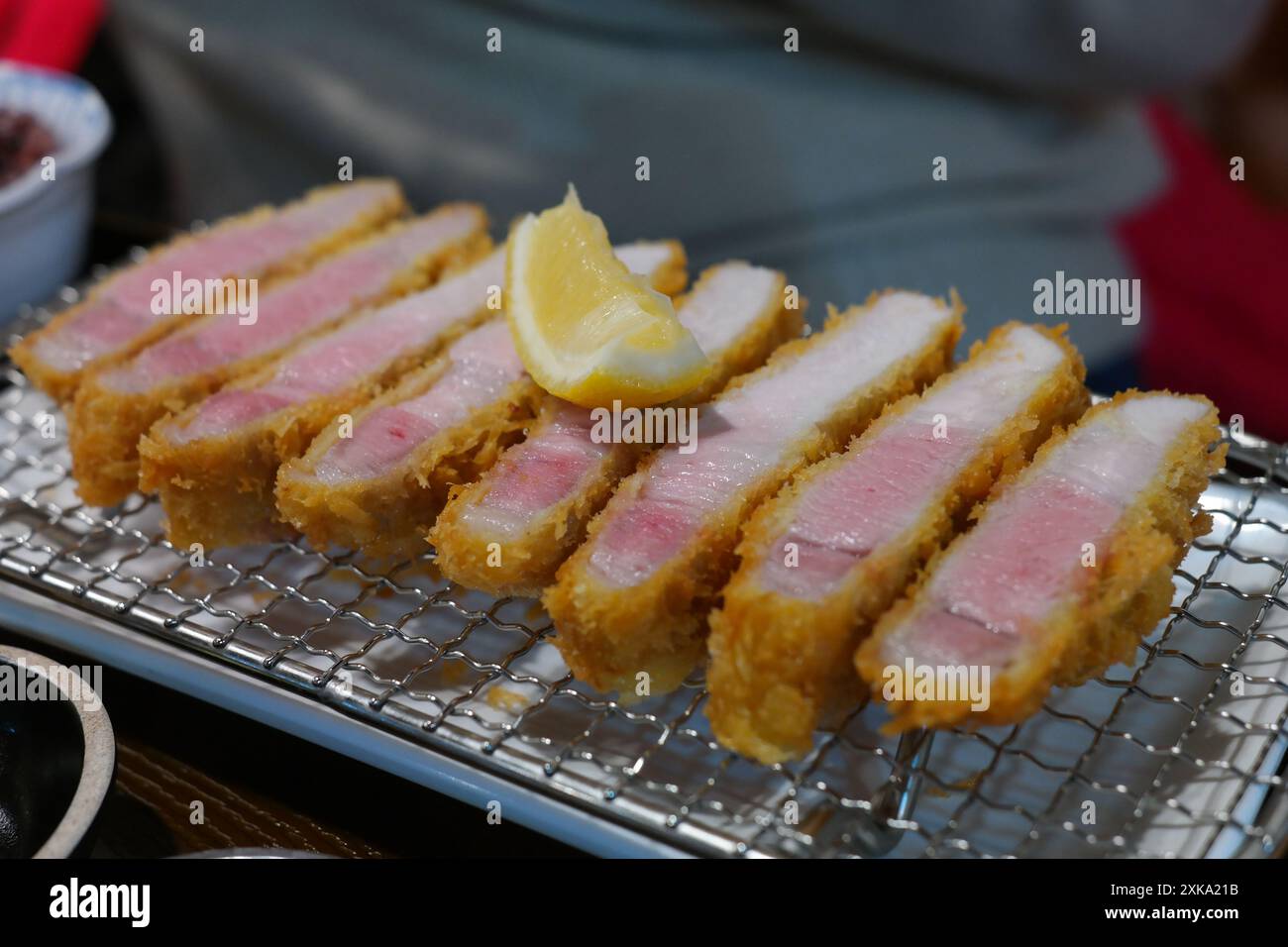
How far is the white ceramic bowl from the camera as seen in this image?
13.1 ft

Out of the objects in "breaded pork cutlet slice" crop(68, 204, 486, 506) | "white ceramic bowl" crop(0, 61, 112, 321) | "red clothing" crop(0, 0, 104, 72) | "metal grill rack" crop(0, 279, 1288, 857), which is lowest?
"metal grill rack" crop(0, 279, 1288, 857)

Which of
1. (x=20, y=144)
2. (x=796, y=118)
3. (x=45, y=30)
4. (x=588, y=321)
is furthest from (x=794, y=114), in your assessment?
(x=45, y=30)

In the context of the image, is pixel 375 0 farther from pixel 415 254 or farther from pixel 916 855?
pixel 916 855

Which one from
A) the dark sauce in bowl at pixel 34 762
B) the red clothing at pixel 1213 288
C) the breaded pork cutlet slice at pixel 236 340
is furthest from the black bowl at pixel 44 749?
the red clothing at pixel 1213 288

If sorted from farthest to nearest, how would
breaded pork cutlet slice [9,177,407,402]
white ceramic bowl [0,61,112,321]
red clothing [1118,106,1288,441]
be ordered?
1. red clothing [1118,106,1288,441]
2. white ceramic bowl [0,61,112,321]
3. breaded pork cutlet slice [9,177,407,402]

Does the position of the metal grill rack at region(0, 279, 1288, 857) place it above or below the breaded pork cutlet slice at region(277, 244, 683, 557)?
below

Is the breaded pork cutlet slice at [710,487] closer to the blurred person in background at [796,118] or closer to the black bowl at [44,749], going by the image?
the black bowl at [44,749]

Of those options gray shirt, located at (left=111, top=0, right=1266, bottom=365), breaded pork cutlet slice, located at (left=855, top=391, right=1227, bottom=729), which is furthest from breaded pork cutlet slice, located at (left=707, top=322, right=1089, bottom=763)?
gray shirt, located at (left=111, top=0, right=1266, bottom=365)

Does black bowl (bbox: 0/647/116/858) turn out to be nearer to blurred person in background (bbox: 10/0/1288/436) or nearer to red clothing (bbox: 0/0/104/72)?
blurred person in background (bbox: 10/0/1288/436)

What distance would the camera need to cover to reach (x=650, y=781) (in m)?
2.33

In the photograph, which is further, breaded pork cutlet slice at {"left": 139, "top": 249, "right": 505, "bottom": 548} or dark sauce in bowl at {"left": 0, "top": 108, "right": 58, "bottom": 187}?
dark sauce in bowl at {"left": 0, "top": 108, "right": 58, "bottom": 187}

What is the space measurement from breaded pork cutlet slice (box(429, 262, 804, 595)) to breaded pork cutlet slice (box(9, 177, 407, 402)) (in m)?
1.33
